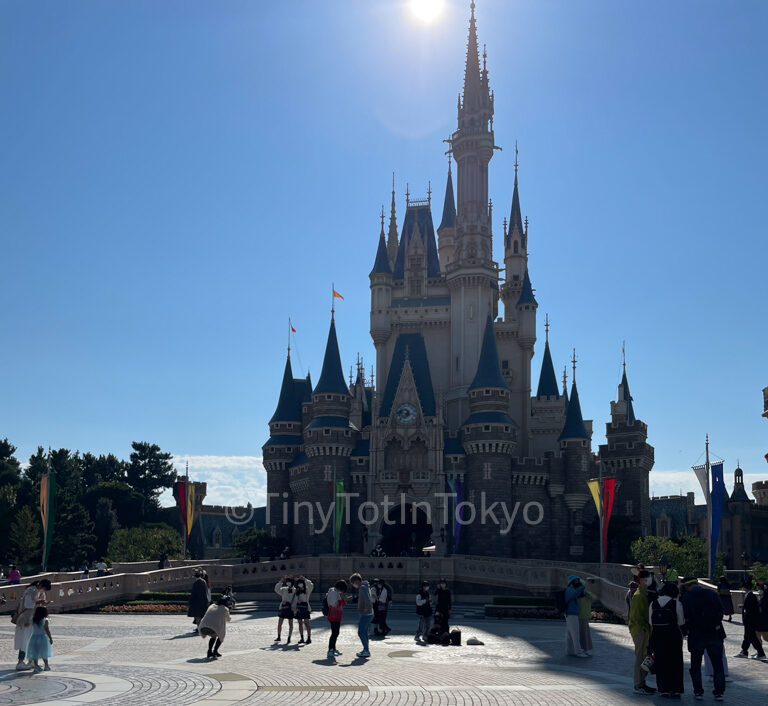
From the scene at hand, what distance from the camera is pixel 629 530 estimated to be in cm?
6875

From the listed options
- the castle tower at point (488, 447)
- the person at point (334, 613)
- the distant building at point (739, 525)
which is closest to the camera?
the person at point (334, 613)

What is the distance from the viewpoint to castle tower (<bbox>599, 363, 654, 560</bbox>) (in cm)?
7206

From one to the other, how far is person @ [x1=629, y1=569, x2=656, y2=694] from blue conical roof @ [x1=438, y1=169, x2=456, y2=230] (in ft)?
237

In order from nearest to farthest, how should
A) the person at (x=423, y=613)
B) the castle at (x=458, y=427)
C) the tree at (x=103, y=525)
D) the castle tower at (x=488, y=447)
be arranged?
the person at (x=423, y=613) → the castle tower at (x=488, y=447) → the castle at (x=458, y=427) → the tree at (x=103, y=525)

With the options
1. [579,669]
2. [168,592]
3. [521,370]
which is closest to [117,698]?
[579,669]

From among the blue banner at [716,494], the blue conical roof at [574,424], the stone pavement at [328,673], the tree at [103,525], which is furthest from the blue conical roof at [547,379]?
the stone pavement at [328,673]

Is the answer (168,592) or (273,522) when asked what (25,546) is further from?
(168,592)

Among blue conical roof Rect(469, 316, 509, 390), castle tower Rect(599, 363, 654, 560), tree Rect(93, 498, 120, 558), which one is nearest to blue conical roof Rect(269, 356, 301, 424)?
blue conical roof Rect(469, 316, 509, 390)

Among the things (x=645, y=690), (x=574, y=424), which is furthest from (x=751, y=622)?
(x=574, y=424)

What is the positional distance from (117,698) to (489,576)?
36579 millimetres

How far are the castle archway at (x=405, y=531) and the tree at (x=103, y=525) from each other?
37775 millimetres

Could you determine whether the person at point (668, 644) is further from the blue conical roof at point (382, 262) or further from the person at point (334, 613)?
the blue conical roof at point (382, 262)

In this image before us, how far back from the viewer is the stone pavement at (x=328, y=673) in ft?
48.9

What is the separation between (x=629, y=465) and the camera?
73812mm
